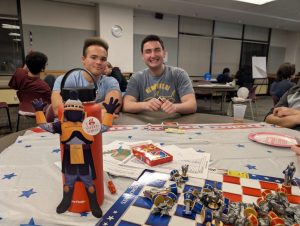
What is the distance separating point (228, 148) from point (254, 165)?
0.15 m

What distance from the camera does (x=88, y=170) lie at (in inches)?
17.7

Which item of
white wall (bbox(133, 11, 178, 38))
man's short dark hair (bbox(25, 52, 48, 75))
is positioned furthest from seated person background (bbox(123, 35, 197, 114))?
white wall (bbox(133, 11, 178, 38))

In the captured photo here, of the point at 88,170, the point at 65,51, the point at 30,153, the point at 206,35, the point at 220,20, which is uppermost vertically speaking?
the point at 220,20

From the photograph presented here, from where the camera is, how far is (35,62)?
7.79ft

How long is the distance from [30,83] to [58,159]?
197cm

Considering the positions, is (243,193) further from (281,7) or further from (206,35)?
(206,35)

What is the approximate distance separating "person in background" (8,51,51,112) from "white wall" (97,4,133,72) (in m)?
2.99

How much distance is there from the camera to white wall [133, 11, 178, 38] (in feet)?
18.9

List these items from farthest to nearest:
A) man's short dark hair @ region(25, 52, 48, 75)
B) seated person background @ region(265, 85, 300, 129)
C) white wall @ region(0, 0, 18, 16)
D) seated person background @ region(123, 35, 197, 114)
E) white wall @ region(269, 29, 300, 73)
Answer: white wall @ region(269, 29, 300, 73) < white wall @ region(0, 0, 18, 16) < man's short dark hair @ region(25, 52, 48, 75) < seated person background @ region(123, 35, 197, 114) < seated person background @ region(265, 85, 300, 129)

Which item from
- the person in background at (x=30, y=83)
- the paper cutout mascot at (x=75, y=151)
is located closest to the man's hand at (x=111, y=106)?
the paper cutout mascot at (x=75, y=151)

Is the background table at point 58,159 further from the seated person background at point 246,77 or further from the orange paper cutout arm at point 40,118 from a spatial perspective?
the seated person background at point 246,77

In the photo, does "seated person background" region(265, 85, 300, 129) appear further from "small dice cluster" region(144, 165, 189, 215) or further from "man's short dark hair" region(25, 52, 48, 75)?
"man's short dark hair" region(25, 52, 48, 75)

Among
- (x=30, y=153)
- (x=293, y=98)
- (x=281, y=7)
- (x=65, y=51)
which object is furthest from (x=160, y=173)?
(x=281, y=7)

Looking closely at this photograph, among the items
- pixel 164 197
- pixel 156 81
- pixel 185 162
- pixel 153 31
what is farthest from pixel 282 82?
pixel 153 31
